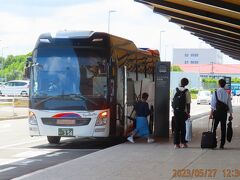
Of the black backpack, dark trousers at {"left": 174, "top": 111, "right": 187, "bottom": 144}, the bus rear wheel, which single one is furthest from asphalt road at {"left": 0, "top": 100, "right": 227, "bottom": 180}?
the black backpack

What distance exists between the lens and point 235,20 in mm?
21141

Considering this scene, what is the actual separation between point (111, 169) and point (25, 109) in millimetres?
28391

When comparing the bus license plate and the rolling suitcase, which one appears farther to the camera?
the bus license plate

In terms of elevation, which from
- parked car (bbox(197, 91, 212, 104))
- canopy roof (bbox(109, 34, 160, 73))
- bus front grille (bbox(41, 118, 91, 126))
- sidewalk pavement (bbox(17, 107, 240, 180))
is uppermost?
canopy roof (bbox(109, 34, 160, 73))

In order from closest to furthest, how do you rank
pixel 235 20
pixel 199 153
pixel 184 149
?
pixel 199 153 < pixel 184 149 < pixel 235 20

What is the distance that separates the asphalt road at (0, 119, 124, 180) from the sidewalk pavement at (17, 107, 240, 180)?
1.11 m

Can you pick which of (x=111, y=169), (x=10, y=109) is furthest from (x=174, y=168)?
(x=10, y=109)

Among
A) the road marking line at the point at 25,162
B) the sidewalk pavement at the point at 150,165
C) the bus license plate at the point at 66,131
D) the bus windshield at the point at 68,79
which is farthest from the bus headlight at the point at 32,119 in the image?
the sidewalk pavement at the point at 150,165

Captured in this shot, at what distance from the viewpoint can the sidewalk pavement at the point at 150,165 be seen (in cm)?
1002

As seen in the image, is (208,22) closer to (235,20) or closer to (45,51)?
(235,20)

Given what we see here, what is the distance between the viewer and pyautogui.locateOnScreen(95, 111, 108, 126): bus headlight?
16.2 metres

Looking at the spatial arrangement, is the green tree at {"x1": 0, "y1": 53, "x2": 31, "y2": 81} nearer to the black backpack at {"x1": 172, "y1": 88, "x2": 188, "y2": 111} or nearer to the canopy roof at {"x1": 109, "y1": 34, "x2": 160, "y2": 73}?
the canopy roof at {"x1": 109, "y1": 34, "x2": 160, "y2": 73}

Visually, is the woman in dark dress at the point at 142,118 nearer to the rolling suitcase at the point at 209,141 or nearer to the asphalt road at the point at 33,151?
the asphalt road at the point at 33,151

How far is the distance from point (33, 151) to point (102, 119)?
82.6 inches
